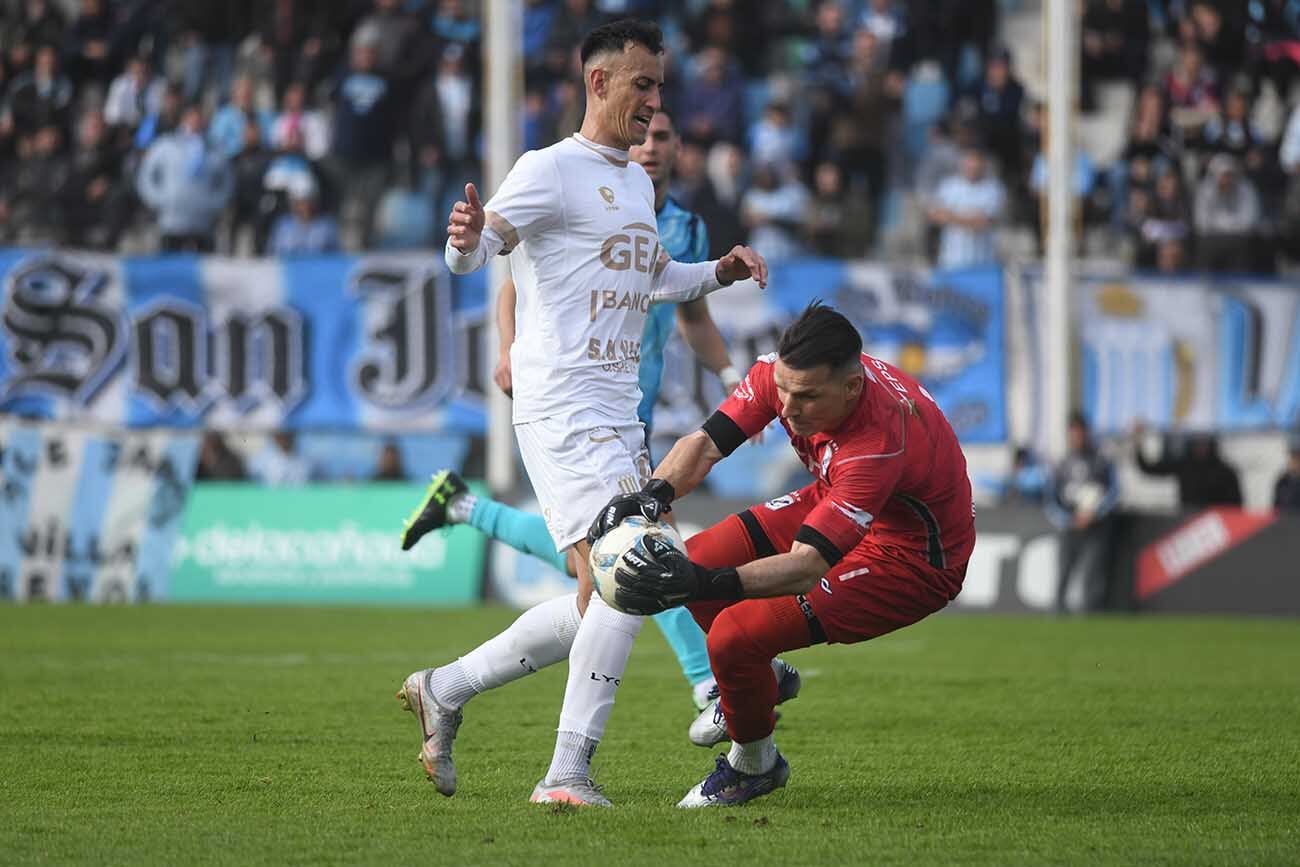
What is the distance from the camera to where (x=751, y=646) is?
237 inches

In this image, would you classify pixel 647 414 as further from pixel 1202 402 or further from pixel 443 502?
pixel 1202 402

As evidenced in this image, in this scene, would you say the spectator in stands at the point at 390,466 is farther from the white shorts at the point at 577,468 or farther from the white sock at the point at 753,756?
the white sock at the point at 753,756

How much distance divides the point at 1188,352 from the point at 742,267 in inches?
494

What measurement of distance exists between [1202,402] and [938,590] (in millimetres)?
12590

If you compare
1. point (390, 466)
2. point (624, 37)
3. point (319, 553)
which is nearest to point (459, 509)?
point (624, 37)

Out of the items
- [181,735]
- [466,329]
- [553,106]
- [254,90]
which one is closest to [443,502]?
[181,735]

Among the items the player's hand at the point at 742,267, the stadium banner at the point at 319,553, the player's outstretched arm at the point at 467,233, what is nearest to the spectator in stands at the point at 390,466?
the stadium banner at the point at 319,553

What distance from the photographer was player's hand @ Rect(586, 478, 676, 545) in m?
5.66

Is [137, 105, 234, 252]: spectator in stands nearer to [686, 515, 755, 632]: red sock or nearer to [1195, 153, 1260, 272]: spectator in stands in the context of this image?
[1195, 153, 1260, 272]: spectator in stands

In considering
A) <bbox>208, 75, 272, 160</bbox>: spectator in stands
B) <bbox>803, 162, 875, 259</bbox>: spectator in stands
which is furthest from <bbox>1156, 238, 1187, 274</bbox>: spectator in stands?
<bbox>208, 75, 272, 160</bbox>: spectator in stands

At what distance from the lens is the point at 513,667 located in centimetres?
643

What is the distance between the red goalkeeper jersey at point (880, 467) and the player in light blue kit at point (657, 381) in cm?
172

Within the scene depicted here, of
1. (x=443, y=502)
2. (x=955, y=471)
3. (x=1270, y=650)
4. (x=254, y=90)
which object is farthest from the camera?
(x=254, y=90)

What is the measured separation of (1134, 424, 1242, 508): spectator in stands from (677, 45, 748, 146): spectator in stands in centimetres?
499
